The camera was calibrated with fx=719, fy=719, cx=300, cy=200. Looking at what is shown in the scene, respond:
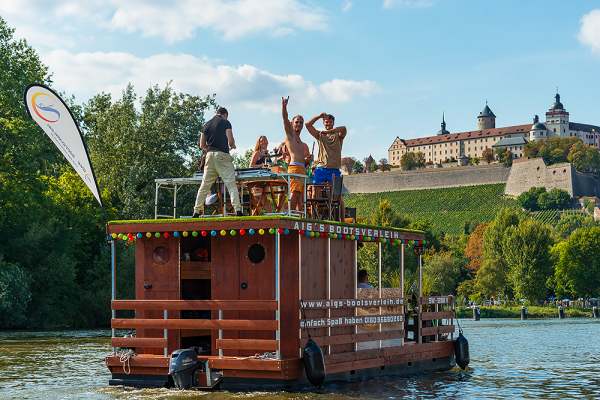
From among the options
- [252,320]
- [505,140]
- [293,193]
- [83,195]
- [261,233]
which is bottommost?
[252,320]

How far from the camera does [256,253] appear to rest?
11.9 metres

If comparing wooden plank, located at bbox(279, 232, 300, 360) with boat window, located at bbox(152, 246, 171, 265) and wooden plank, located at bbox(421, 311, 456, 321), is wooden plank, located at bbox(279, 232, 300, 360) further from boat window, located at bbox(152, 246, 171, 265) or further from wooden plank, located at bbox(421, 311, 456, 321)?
wooden plank, located at bbox(421, 311, 456, 321)

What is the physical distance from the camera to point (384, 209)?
192 ft

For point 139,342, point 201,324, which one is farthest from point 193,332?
point 201,324

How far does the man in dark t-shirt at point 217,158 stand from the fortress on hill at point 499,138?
534 ft

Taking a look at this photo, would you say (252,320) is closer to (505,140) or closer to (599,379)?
(599,379)

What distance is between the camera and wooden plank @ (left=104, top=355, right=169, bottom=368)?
463 inches

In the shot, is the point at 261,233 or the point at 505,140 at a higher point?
the point at 505,140

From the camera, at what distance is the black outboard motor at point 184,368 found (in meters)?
11.0

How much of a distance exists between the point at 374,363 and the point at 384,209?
45911mm

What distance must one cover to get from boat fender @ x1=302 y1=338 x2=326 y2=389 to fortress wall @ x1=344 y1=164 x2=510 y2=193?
134 metres

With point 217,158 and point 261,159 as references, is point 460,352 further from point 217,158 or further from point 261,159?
point 217,158

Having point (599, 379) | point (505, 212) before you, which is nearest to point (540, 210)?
point (505, 212)

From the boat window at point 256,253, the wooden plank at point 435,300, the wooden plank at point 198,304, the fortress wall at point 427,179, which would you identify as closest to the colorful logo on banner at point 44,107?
the wooden plank at point 198,304
